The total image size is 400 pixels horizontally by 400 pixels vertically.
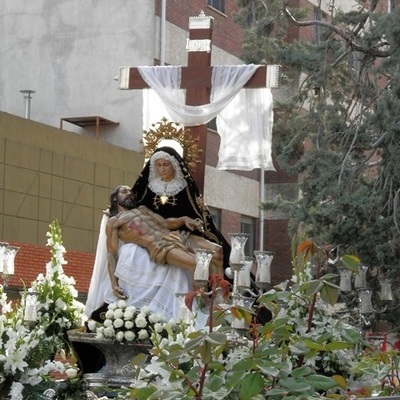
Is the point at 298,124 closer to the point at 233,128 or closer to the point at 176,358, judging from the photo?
the point at 233,128

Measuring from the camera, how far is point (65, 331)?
13.8m

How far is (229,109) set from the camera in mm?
15703

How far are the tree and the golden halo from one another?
5.41 m

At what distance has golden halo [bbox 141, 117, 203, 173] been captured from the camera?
1452 cm

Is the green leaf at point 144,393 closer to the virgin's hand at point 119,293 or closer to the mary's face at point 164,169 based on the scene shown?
the virgin's hand at point 119,293

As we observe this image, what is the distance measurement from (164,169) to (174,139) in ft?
2.12

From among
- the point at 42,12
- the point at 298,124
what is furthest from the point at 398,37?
the point at 42,12

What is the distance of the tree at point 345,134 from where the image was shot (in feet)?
67.5

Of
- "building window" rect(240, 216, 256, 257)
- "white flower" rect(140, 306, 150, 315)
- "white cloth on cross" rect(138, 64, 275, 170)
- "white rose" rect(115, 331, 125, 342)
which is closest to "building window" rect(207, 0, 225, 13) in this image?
"building window" rect(240, 216, 256, 257)

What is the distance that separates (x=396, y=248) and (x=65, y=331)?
27.2 ft

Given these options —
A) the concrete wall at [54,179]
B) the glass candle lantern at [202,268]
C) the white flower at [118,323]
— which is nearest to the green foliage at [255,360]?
the glass candle lantern at [202,268]

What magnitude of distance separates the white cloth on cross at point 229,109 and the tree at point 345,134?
430 cm

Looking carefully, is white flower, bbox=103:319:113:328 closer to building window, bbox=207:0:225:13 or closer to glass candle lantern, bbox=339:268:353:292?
glass candle lantern, bbox=339:268:353:292

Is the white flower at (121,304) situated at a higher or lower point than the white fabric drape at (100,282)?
lower
